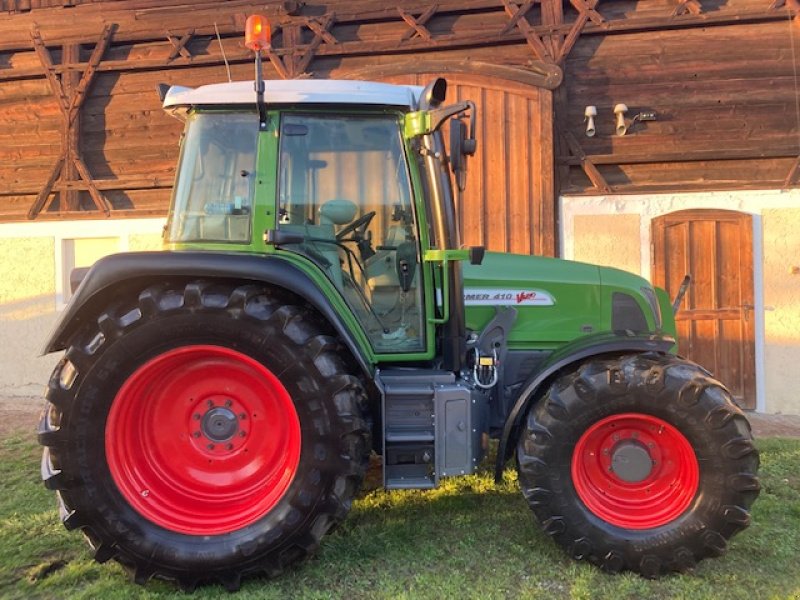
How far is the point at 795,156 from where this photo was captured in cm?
579

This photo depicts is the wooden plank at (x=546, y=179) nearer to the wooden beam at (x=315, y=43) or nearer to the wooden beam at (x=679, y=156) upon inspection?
the wooden beam at (x=679, y=156)

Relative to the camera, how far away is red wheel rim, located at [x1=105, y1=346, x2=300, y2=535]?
8.34 ft

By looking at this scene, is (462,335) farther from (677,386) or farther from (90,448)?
(90,448)

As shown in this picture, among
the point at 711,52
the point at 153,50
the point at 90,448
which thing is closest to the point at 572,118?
the point at 711,52

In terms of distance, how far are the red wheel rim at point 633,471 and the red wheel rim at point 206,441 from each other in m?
1.36

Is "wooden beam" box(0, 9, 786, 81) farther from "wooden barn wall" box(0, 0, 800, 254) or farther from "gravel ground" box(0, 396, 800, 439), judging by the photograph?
"gravel ground" box(0, 396, 800, 439)

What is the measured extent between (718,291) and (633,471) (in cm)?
401

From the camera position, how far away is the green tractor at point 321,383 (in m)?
2.42

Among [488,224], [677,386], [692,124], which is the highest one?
[692,124]

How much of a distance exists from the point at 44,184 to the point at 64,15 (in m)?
2.00

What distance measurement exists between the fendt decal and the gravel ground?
319 cm

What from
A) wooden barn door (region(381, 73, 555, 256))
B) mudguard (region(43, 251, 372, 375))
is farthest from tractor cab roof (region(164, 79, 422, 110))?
wooden barn door (region(381, 73, 555, 256))

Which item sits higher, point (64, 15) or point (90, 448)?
point (64, 15)

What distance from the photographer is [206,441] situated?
8.76 feet
